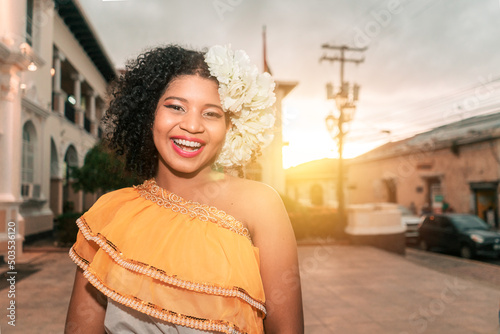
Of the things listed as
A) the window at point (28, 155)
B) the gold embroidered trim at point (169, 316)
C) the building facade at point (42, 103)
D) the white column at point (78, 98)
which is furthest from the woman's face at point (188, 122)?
the white column at point (78, 98)

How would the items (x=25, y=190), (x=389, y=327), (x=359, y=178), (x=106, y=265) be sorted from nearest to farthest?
(x=106, y=265)
(x=389, y=327)
(x=25, y=190)
(x=359, y=178)

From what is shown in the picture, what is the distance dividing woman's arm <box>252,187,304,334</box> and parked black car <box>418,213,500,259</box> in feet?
38.9

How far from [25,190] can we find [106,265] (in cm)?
1202

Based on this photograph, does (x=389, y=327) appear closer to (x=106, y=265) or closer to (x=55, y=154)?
(x=106, y=265)

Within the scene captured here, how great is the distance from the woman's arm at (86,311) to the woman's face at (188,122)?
65 centimetres

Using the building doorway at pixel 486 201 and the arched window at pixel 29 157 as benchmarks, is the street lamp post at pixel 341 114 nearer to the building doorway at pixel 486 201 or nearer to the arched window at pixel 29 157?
the arched window at pixel 29 157

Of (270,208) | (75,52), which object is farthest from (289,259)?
(75,52)

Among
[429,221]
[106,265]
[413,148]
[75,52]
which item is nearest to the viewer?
[106,265]

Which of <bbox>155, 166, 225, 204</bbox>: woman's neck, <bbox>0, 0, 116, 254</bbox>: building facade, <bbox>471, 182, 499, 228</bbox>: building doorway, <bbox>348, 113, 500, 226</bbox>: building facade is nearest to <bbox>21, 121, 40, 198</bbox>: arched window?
<bbox>0, 0, 116, 254</bbox>: building facade

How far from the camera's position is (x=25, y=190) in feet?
38.1

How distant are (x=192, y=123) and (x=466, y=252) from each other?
40.8 feet

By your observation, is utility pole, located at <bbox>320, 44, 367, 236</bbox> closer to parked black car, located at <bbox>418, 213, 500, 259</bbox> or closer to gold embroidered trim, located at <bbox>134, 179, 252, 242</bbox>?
parked black car, located at <bbox>418, 213, 500, 259</bbox>

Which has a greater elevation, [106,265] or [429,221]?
[106,265]

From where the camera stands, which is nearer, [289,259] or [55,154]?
[289,259]
